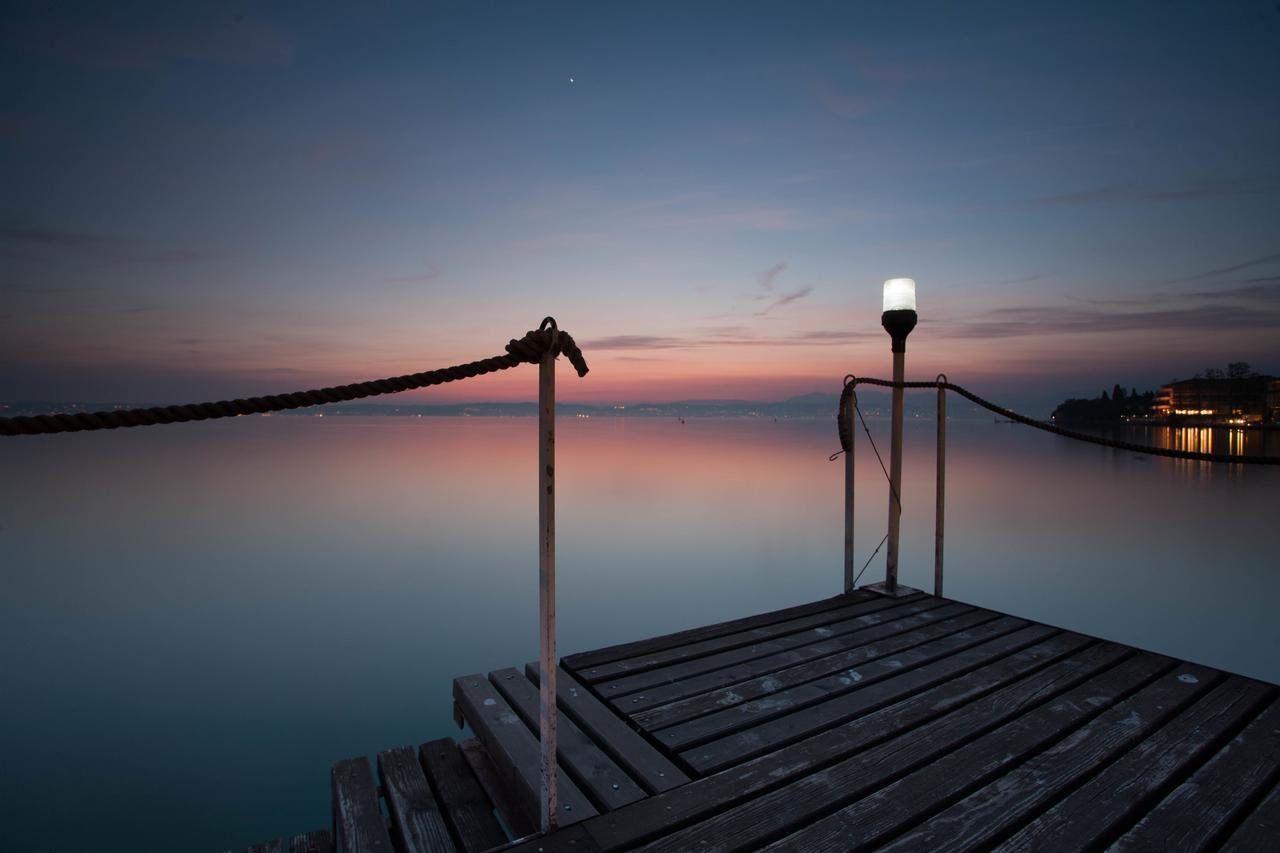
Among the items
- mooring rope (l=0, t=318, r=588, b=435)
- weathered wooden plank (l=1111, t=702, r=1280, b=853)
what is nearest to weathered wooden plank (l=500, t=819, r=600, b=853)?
mooring rope (l=0, t=318, r=588, b=435)

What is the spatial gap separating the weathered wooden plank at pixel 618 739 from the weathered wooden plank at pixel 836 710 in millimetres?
123

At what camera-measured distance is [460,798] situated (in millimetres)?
2477

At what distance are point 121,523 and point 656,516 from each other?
12604 mm

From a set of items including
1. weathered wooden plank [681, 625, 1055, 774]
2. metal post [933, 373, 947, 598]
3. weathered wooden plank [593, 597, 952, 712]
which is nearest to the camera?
weathered wooden plank [681, 625, 1055, 774]

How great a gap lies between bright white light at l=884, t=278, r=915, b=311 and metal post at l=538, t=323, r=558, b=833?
142 inches

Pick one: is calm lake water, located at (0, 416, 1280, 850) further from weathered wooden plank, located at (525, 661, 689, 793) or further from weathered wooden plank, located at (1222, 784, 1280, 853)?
weathered wooden plank, located at (1222, 784, 1280, 853)

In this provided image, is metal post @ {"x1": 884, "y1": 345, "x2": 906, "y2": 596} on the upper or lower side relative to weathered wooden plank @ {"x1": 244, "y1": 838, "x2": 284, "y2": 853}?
upper

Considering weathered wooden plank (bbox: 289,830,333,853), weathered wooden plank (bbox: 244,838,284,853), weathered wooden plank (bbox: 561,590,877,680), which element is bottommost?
weathered wooden plank (bbox: 289,830,333,853)

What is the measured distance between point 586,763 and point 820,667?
153 centimetres

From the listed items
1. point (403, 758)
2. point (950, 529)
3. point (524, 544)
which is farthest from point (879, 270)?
point (403, 758)

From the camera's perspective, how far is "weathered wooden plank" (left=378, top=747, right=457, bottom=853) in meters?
2.17

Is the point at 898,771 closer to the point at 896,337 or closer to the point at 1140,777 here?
the point at 1140,777

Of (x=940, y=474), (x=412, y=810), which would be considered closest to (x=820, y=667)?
(x=412, y=810)

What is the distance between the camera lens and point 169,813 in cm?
406
